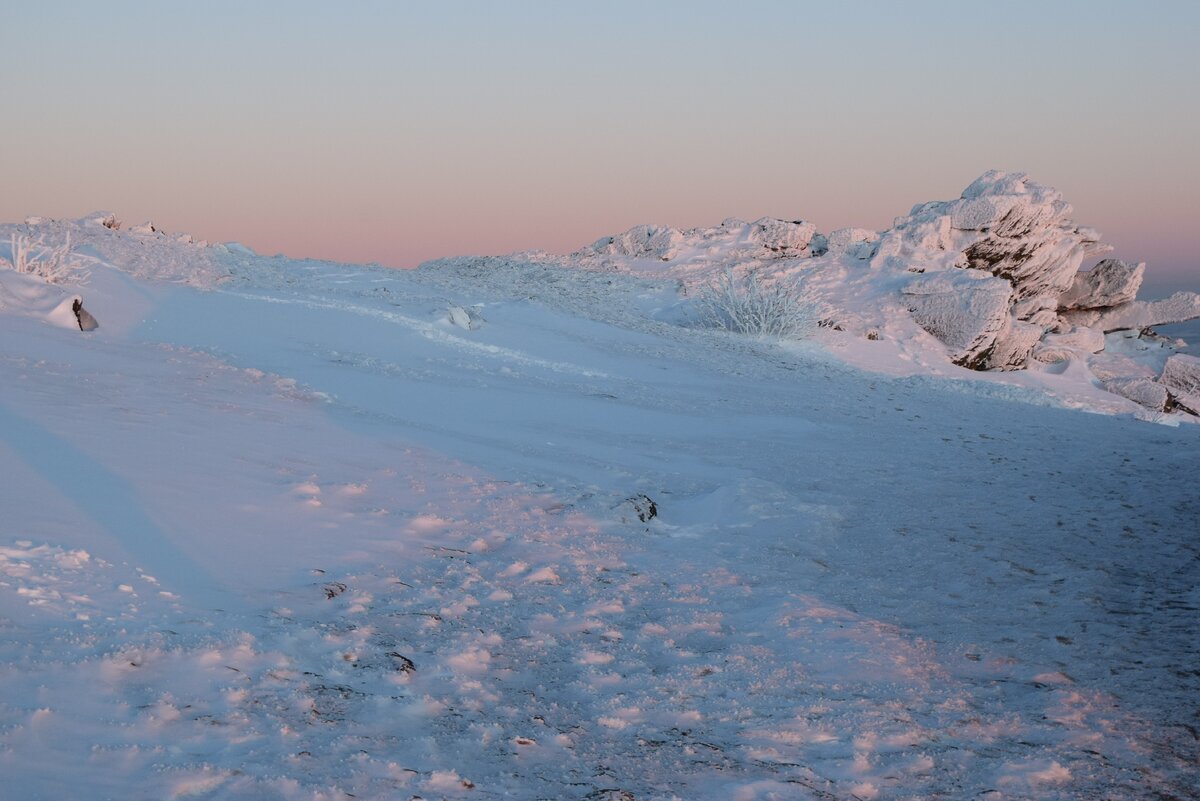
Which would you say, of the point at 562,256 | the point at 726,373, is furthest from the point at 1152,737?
the point at 562,256

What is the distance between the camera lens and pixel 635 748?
8.98ft

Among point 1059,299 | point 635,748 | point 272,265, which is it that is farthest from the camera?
point 1059,299

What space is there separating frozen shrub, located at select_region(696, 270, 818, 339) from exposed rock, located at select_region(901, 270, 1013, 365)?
2100mm

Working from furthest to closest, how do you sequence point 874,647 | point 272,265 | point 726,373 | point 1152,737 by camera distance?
1. point 272,265
2. point 726,373
3. point 874,647
4. point 1152,737

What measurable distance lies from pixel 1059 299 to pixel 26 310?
62.7ft

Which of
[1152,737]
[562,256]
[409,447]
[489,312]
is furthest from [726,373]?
[562,256]

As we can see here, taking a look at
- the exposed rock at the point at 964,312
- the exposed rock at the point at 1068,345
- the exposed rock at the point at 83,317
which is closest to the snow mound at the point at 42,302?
the exposed rock at the point at 83,317

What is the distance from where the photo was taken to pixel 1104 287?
68.5ft

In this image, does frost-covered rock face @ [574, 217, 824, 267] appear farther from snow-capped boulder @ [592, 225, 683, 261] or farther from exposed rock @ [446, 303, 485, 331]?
exposed rock @ [446, 303, 485, 331]

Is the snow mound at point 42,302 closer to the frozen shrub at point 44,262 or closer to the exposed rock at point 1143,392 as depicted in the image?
the frozen shrub at point 44,262

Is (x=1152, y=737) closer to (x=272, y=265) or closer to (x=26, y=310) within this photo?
(x=26, y=310)

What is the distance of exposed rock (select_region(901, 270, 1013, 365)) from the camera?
49.6ft

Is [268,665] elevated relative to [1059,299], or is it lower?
lower

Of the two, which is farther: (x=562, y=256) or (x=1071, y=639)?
(x=562, y=256)
